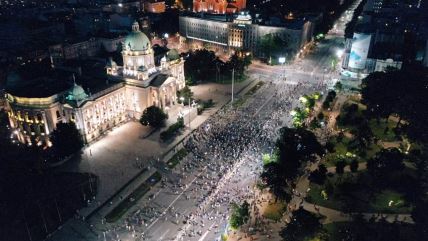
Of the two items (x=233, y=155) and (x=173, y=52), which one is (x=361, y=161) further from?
(x=173, y=52)

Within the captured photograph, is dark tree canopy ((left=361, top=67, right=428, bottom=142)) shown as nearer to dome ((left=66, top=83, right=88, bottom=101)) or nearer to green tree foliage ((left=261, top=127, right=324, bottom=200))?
green tree foliage ((left=261, top=127, right=324, bottom=200))

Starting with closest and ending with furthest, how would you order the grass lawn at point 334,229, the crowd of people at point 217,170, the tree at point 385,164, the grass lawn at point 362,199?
1. the grass lawn at point 334,229
2. the crowd of people at point 217,170
3. the grass lawn at point 362,199
4. the tree at point 385,164

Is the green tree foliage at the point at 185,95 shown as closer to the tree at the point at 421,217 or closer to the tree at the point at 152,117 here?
the tree at the point at 152,117

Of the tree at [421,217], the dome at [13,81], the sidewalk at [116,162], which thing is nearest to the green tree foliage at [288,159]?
the tree at [421,217]

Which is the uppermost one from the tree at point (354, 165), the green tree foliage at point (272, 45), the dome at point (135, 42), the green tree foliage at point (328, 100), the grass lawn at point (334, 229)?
A: the dome at point (135, 42)

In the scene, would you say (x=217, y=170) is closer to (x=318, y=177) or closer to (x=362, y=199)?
(x=318, y=177)
